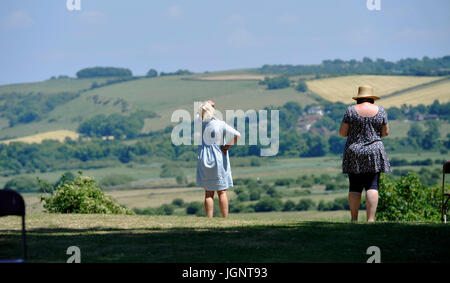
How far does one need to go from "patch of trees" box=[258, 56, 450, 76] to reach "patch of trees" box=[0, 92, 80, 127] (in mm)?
39146

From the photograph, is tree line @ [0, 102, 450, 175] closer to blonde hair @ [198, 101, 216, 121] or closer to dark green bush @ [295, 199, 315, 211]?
dark green bush @ [295, 199, 315, 211]

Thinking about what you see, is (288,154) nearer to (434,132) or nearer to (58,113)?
(434,132)

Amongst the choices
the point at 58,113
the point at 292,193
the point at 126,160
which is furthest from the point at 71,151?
the point at 292,193

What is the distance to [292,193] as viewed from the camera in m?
76.0

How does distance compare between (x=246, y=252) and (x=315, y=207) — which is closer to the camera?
(x=246, y=252)

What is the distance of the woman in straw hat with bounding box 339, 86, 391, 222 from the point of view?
11.0m

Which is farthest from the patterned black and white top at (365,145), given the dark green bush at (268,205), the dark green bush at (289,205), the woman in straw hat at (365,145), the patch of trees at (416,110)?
the patch of trees at (416,110)

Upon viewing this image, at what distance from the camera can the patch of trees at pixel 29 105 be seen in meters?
134

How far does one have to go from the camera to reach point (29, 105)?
136625 mm

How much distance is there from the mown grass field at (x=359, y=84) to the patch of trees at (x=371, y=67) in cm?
486

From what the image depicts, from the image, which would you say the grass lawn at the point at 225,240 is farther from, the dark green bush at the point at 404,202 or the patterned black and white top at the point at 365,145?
the dark green bush at the point at 404,202

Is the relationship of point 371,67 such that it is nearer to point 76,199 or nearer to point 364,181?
point 76,199

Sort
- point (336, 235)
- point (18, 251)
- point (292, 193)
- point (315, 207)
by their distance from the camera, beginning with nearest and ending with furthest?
point (18, 251) < point (336, 235) < point (315, 207) < point (292, 193)
